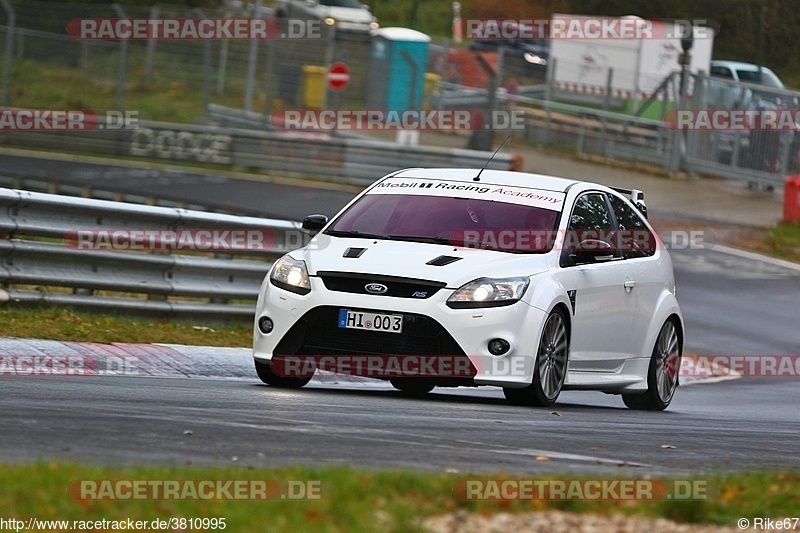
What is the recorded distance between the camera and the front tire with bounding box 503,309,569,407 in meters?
9.46

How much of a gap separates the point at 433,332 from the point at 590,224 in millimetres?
2069

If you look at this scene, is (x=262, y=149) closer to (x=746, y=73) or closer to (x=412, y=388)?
(x=746, y=73)

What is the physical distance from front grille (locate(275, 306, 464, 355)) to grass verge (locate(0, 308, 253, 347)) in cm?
253

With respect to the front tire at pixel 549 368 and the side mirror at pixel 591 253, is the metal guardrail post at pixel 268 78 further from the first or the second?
the front tire at pixel 549 368

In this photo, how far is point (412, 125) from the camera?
33.1 metres

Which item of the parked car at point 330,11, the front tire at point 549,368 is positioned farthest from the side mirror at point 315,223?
the parked car at point 330,11

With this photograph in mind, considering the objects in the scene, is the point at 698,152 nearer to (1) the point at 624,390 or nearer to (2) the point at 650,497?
(1) the point at 624,390

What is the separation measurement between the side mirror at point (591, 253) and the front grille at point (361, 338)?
1434mm

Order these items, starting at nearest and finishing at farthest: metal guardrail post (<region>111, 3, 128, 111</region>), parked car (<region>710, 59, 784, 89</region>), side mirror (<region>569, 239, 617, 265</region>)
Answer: side mirror (<region>569, 239, 617, 265</region>), parked car (<region>710, 59, 784, 89</region>), metal guardrail post (<region>111, 3, 128, 111</region>)

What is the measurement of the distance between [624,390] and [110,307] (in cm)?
458

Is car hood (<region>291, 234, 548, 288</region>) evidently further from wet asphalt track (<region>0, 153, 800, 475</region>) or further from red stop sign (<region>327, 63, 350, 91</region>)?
red stop sign (<region>327, 63, 350, 91</region>)

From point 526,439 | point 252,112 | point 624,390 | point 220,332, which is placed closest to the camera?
point 526,439

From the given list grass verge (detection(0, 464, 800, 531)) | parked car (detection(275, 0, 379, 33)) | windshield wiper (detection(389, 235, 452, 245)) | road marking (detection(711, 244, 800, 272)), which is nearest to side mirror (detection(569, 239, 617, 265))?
windshield wiper (detection(389, 235, 452, 245))

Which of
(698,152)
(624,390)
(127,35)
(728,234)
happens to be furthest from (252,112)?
(624,390)
